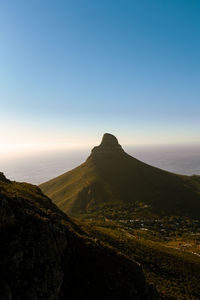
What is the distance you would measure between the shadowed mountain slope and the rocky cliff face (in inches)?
4054

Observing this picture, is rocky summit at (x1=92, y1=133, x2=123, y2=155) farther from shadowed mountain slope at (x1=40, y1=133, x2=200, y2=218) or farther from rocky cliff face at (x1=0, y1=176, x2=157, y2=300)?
rocky cliff face at (x1=0, y1=176, x2=157, y2=300)

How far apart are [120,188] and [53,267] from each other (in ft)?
438

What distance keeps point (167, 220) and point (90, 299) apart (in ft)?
339

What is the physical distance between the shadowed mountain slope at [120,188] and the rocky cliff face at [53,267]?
10297 centimetres

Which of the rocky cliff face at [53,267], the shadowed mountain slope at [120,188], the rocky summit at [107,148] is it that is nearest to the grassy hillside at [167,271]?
the rocky cliff face at [53,267]

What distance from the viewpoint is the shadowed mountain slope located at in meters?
122

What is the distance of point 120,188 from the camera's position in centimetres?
14525

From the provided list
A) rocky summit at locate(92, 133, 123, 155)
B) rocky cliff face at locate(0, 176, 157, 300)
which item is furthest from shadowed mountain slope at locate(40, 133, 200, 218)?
rocky cliff face at locate(0, 176, 157, 300)

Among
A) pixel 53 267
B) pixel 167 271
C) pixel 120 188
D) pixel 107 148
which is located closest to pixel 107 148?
pixel 107 148

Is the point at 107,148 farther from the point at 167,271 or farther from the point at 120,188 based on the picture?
the point at 167,271

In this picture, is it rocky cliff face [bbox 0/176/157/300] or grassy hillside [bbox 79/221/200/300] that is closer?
rocky cliff face [bbox 0/176/157/300]

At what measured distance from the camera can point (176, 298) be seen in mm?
25547

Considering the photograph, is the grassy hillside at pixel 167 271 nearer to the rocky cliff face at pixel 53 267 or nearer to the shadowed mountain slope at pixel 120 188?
the rocky cliff face at pixel 53 267

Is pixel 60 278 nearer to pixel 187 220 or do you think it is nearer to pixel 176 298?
pixel 176 298
